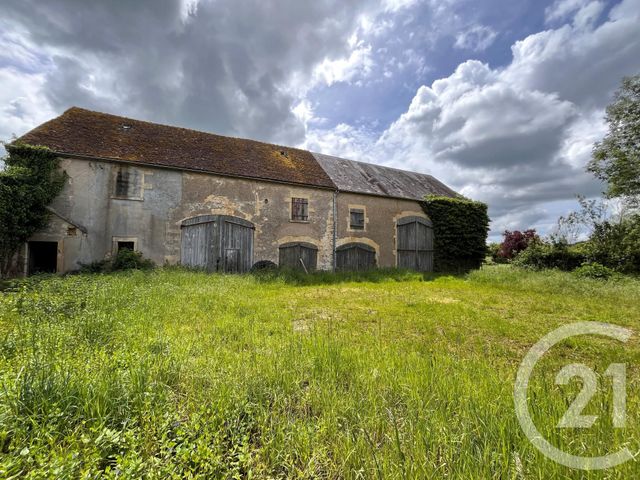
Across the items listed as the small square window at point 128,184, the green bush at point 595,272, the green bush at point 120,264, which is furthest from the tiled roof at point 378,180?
the green bush at point 120,264

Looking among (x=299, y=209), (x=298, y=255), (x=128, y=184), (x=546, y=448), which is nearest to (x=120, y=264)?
(x=128, y=184)

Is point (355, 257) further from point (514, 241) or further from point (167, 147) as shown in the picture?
point (514, 241)

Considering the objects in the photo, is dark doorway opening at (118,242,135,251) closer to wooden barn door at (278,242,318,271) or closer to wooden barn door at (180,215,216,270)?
wooden barn door at (180,215,216,270)

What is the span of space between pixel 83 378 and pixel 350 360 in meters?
2.34

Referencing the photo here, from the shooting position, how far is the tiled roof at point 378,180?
15.7m

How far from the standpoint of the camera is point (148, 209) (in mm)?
10914

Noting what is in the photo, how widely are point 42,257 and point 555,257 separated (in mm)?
25438

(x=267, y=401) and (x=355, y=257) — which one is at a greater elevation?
(x=355, y=257)

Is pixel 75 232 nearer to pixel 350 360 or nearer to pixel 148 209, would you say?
pixel 148 209

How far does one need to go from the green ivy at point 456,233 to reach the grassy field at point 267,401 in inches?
473

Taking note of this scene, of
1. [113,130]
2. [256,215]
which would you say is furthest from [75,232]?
[256,215]

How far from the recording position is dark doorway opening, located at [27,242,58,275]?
9.76 metres

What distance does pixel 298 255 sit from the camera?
1354 cm

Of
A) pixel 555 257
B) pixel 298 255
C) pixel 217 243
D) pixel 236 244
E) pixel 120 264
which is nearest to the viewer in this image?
pixel 120 264
